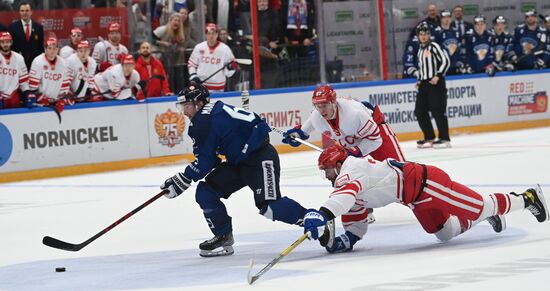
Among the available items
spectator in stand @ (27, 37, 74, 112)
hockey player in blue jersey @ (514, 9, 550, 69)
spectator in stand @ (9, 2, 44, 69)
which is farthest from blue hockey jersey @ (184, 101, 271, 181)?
hockey player in blue jersey @ (514, 9, 550, 69)

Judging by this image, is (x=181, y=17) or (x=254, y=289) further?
(x=181, y=17)

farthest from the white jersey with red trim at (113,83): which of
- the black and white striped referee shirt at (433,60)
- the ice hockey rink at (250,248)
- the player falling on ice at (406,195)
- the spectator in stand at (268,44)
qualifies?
the player falling on ice at (406,195)

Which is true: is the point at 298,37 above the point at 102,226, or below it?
above

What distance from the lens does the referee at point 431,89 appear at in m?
16.5

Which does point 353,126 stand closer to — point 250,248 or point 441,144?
point 250,248

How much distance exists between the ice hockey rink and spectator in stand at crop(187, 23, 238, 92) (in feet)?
11.2

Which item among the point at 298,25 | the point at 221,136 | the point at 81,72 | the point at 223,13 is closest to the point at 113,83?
the point at 81,72

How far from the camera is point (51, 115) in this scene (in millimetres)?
15219

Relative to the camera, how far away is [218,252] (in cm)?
812

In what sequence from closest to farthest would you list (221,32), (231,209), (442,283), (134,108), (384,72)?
(442,283) → (231,209) → (134,108) → (221,32) → (384,72)

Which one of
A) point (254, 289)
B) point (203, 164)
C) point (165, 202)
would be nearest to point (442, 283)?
point (254, 289)

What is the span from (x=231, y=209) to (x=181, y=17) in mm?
6266

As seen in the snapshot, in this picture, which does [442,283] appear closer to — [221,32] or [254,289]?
[254,289]

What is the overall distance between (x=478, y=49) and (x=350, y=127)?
1074cm
